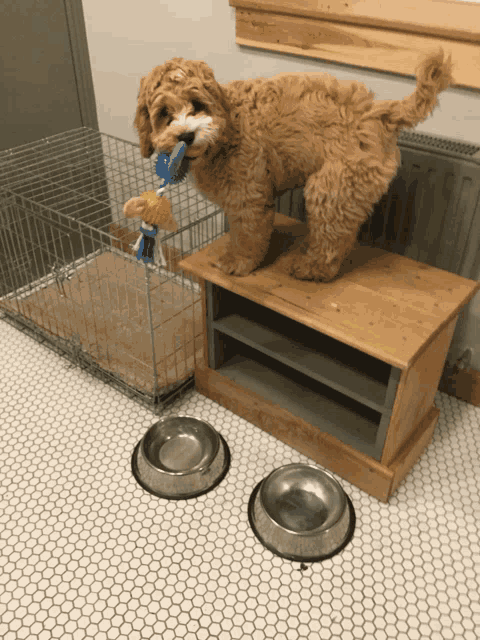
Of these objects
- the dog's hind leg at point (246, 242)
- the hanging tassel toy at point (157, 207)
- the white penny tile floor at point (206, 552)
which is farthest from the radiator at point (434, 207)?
the hanging tassel toy at point (157, 207)

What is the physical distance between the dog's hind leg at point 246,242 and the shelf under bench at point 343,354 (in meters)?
0.03

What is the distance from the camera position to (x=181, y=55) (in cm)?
171

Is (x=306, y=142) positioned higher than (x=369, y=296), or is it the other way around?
(x=306, y=142)

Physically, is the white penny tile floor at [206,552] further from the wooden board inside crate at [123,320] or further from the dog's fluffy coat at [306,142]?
the dog's fluffy coat at [306,142]

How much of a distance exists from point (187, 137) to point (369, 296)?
0.53 metres

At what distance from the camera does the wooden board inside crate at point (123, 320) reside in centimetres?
159

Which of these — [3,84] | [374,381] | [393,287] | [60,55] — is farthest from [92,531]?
[60,55]

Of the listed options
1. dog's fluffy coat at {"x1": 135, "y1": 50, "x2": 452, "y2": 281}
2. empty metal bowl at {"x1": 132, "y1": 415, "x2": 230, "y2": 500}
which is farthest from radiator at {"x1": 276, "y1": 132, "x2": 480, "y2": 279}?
empty metal bowl at {"x1": 132, "y1": 415, "x2": 230, "y2": 500}

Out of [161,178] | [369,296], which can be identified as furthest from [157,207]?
[369,296]

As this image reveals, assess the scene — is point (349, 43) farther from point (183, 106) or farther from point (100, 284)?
point (100, 284)

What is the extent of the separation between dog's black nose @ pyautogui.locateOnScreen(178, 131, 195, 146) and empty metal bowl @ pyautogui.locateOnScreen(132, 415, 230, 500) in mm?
737

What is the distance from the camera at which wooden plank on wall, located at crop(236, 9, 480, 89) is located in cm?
120

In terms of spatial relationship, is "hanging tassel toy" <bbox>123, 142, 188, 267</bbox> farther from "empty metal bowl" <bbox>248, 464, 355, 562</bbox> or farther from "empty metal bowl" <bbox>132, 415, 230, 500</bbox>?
"empty metal bowl" <bbox>248, 464, 355, 562</bbox>

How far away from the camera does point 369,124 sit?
1.08 m
